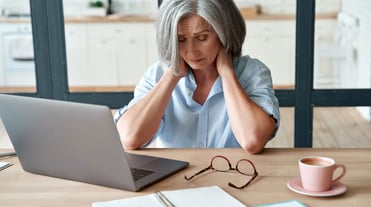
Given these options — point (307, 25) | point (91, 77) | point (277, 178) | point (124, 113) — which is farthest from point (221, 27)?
point (91, 77)

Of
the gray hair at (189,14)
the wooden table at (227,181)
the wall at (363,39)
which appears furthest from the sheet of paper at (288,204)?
the wall at (363,39)

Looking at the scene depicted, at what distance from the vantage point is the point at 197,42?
5.82 ft

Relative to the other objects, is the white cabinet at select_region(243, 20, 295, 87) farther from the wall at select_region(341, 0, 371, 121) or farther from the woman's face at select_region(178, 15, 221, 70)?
the woman's face at select_region(178, 15, 221, 70)

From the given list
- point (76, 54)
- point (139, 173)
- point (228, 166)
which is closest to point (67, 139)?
point (139, 173)

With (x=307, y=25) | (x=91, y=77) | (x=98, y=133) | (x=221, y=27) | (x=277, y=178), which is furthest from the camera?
(x=91, y=77)

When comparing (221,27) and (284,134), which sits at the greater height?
(221,27)

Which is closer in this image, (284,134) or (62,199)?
(62,199)

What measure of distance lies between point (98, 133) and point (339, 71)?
2.25m

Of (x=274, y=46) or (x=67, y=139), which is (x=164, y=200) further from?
(x=274, y=46)

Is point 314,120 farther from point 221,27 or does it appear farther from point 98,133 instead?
point 98,133

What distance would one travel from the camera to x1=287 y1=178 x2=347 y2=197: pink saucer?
4.06ft

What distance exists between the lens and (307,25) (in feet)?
9.44

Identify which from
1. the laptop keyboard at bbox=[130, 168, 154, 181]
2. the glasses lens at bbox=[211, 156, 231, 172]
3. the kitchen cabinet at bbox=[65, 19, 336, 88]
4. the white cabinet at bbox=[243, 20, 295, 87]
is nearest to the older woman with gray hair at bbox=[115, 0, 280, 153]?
the glasses lens at bbox=[211, 156, 231, 172]

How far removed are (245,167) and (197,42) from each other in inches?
19.6
